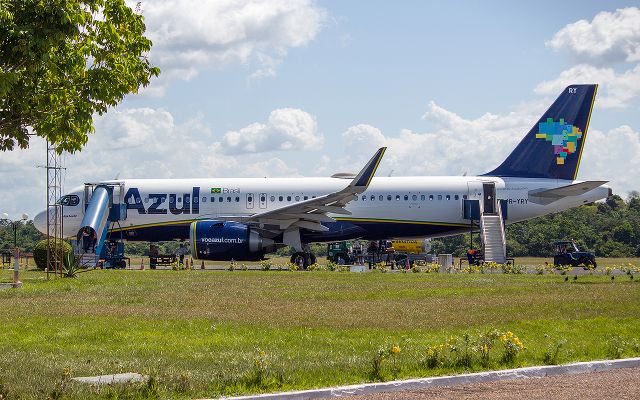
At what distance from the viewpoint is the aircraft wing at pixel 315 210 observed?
36531 millimetres

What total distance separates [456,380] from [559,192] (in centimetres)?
3245

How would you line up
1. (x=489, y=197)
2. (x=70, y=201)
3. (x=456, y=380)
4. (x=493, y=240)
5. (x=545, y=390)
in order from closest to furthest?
(x=545, y=390) < (x=456, y=380) < (x=493, y=240) < (x=489, y=197) < (x=70, y=201)

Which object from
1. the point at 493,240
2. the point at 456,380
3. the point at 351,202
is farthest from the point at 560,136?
the point at 456,380

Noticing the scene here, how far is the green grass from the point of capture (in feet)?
36.1

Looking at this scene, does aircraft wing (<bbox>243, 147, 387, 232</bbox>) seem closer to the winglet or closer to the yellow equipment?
the winglet

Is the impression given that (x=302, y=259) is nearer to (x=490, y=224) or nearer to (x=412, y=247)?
(x=490, y=224)

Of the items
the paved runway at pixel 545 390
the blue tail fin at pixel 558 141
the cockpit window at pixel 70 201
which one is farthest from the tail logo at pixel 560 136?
the paved runway at pixel 545 390

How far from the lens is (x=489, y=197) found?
42.0m

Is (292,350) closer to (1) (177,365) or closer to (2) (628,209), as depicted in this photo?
(1) (177,365)

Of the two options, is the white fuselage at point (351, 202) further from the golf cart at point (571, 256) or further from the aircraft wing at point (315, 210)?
the golf cart at point (571, 256)

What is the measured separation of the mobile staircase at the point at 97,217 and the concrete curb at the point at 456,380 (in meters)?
29.5

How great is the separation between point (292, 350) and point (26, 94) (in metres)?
5.47

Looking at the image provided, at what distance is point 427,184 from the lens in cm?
4209

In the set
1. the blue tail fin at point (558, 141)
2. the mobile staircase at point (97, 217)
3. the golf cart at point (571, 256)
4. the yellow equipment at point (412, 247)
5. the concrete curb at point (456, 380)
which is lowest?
the concrete curb at point (456, 380)
